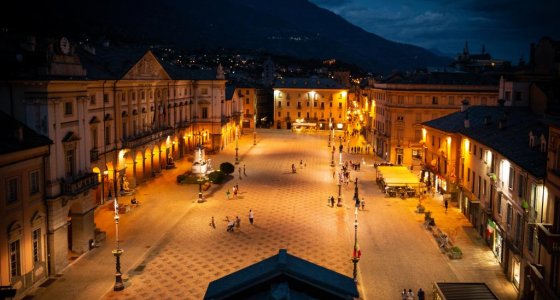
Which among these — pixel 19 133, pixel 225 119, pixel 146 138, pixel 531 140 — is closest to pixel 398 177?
pixel 531 140

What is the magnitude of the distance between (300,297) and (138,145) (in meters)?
59.9

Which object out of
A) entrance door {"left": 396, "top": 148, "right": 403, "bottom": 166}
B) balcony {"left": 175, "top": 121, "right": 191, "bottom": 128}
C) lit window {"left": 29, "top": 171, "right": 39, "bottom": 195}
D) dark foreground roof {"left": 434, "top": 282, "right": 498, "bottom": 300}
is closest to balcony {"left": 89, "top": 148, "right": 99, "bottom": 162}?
lit window {"left": 29, "top": 171, "right": 39, "bottom": 195}

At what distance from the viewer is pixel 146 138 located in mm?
73188

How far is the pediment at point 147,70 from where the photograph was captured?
68938mm

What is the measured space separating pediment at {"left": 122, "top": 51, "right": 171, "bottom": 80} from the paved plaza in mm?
14119

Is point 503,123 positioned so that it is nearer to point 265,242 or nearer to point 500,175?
point 500,175

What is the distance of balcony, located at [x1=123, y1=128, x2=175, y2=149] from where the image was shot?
66181mm

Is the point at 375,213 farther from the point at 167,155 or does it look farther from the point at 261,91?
the point at 261,91

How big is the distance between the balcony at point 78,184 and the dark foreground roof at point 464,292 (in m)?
25.8

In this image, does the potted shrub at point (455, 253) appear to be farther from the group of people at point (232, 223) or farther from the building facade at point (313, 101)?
the building facade at point (313, 101)

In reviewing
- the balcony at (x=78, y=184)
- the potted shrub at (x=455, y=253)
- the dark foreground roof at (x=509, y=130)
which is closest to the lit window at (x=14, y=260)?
the balcony at (x=78, y=184)

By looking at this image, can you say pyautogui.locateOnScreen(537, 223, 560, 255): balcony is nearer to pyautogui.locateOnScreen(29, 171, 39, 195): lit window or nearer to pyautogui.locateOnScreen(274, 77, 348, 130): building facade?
pyautogui.locateOnScreen(29, 171, 39, 195): lit window

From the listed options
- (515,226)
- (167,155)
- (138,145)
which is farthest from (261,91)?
(515,226)

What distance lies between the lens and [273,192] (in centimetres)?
6806
